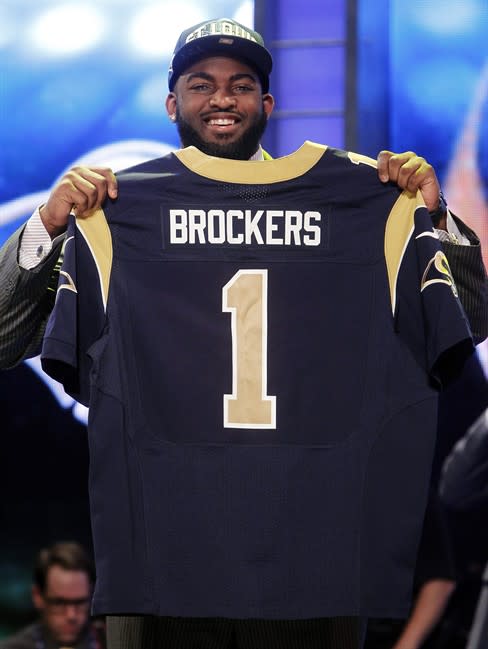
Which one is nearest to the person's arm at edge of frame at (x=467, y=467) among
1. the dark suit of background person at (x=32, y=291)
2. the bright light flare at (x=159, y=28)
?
the dark suit of background person at (x=32, y=291)

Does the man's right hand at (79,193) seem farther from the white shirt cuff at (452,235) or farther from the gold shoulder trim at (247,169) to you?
the white shirt cuff at (452,235)

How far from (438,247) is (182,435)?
61 cm

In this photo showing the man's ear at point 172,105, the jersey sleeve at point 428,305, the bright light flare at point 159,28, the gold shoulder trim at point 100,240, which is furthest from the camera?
the bright light flare at point 159,28

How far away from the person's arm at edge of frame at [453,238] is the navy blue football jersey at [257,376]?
1.4 inches

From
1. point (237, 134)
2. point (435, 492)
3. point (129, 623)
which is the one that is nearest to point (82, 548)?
point (435, 492)

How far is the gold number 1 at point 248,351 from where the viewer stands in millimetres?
2219

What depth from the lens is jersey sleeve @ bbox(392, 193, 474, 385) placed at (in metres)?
2.17

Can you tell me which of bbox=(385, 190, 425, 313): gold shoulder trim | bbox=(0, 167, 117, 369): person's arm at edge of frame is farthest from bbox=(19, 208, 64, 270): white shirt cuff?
bbox=(385, 190, 425, 313): gold shoulder trim

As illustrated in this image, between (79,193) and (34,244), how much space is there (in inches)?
6.3

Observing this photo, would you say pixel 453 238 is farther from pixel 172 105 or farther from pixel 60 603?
pixel 60 603

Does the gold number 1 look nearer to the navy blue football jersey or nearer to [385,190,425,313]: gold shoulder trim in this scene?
the navy blue football jersey

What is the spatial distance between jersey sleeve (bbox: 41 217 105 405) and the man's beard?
1.15 ft

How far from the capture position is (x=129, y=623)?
225cm

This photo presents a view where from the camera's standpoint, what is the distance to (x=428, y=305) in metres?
2.21
